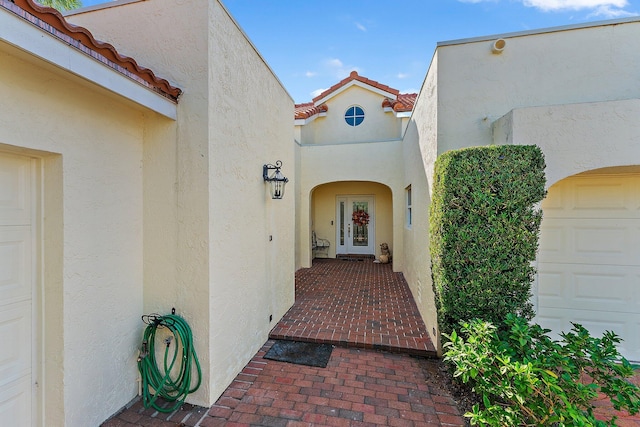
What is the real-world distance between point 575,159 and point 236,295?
202 inches

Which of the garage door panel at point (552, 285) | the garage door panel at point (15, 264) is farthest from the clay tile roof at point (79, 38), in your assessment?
the garage door panel at point (552, 285)

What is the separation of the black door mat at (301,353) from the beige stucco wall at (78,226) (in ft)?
6.73

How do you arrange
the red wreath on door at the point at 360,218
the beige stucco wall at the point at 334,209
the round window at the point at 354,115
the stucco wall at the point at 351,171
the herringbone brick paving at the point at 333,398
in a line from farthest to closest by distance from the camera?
the red wreath on door at the point at 360,218
the beige stucco wall at the point at 334,209
the round window at the point at 354,115
the stucco wall at the point at 351,171
the herringbone brick paving at the point at 333,398

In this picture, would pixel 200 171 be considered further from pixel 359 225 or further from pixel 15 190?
pixel 359 225

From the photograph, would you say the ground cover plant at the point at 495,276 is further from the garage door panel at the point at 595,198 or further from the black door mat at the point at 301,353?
the black door mat at the point at 301,353

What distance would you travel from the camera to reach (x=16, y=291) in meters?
2.52

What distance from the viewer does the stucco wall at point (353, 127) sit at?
467 inches

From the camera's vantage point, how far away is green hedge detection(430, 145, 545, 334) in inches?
130

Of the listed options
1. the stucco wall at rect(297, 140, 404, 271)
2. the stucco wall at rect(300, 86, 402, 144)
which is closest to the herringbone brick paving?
the stucco wall at rect(297, 140, 404, 271)

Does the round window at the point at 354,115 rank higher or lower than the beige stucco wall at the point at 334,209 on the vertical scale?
higher

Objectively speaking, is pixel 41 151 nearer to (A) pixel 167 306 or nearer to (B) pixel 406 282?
(A) pixel 167 306

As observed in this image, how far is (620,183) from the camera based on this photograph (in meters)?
4.19

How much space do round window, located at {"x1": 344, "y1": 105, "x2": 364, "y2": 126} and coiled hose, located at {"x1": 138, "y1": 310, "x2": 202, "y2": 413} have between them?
10.9m

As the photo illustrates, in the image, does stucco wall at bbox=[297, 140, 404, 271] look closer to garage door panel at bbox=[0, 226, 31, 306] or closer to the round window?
the round window
